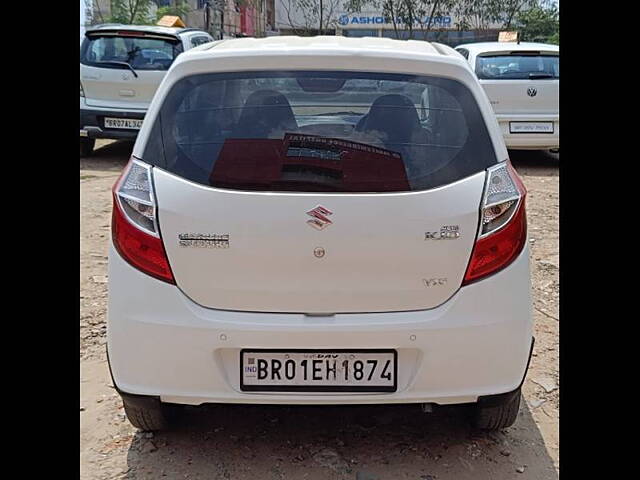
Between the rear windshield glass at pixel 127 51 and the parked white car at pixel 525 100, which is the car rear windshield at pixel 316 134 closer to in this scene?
the parked white car at pixel 525 100

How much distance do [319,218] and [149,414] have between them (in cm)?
111

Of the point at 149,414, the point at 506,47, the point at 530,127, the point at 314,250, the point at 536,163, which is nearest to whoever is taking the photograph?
the point at 314,250

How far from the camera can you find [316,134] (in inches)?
106

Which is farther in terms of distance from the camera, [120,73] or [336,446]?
[120,73]

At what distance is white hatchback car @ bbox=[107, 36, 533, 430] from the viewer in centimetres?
249

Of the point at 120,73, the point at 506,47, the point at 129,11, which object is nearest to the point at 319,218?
the point at 120,73

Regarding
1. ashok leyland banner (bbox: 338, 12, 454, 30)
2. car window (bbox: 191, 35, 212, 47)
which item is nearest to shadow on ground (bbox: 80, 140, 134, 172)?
car window (bbox: 191, 35, 212, 47)

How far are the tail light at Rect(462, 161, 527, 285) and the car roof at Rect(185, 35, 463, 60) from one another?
0.57 metres

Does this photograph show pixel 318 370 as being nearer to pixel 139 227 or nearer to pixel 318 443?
pixel 318 443

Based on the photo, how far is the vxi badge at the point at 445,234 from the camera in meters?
2.48

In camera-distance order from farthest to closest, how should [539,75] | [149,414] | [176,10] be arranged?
[176,10] < [539,75] < [149,414]

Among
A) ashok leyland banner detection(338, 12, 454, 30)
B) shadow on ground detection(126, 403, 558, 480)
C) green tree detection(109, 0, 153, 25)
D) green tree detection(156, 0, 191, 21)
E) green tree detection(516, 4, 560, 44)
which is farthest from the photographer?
green tree detection(516, 4, 560, 44)

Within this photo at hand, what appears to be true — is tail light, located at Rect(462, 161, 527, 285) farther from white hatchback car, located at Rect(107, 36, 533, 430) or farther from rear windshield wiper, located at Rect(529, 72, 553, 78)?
rear windshield wiper, located at Rect(529, 72, 553, 78)

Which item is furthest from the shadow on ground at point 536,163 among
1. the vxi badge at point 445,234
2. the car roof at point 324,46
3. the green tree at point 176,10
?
the green tree at point 176,10
